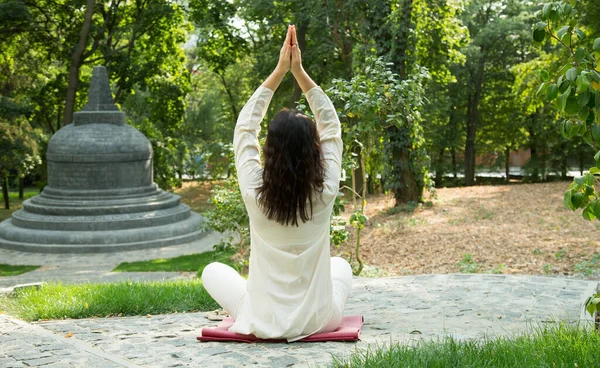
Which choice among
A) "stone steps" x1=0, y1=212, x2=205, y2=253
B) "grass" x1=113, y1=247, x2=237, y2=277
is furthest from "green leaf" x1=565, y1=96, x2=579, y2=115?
"stone steps" x1=0, y1=212, x2=205, y2=253

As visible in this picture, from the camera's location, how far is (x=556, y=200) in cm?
1778

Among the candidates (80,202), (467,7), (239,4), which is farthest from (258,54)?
(80,202)

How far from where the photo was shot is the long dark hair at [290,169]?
4770mm

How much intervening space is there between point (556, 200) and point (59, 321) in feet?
46.7

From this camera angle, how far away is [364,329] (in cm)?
564

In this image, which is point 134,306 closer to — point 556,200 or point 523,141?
point 556,200

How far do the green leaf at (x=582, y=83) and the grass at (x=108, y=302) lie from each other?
4.72 metres

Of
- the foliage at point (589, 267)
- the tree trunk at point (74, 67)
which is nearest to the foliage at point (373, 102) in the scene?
the foliage at point (589, 267)

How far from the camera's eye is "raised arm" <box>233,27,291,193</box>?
16.6ft

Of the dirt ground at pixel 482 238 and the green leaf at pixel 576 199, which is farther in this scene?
the dirt ground at pixel 482 238

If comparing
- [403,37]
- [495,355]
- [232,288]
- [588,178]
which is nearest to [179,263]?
[403,37]

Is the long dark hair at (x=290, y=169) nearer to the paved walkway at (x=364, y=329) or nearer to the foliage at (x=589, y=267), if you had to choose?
the paved walkway at (x=364, y=329)

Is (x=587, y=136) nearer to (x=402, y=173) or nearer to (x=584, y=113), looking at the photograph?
(x=584, y=113)

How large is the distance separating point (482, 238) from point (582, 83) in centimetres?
980
